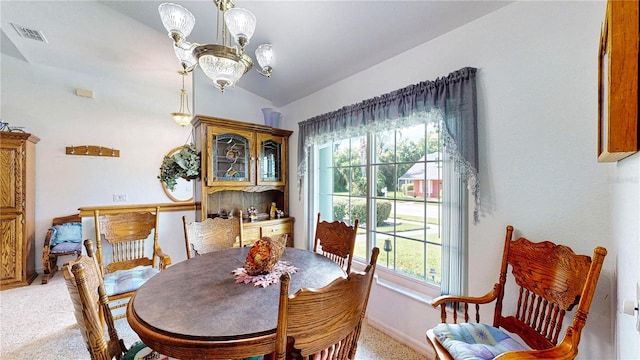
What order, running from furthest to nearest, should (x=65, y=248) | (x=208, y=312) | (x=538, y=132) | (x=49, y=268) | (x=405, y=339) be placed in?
(x=65, y=248)
(x=49, y=268)
(x=405, y=339)
(x=538, y=132)
(x=208, y=312)

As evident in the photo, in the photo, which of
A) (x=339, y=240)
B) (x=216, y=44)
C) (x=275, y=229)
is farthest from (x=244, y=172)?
(x=216, y=44)

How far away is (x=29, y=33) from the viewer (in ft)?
10.1

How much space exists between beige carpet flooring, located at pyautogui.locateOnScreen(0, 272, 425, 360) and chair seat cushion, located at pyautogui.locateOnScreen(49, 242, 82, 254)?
72cm

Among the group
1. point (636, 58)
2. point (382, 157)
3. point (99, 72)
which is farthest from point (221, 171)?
point (99, 72)

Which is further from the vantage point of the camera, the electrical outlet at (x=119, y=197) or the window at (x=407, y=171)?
the electrical outlet at (x=119, y=197)

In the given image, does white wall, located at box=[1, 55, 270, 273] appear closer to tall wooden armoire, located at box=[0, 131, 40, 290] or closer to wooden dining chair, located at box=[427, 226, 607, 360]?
tall wooden armoire, located at box=[0, 131, 40, 290]

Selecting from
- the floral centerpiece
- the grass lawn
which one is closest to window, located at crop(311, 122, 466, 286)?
the grass lawn

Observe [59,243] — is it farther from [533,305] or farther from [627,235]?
[627,235]

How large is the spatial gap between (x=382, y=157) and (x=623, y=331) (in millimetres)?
1722

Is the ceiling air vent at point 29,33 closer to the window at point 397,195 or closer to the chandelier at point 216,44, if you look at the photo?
the chandelier at point 216,44

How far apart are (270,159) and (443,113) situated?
222cm

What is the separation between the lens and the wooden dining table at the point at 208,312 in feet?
2.86

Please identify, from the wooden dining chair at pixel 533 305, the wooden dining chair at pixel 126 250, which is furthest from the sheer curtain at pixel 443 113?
the wooden dining chair at pixel 126 250

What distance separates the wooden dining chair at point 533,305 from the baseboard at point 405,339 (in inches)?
23.8
